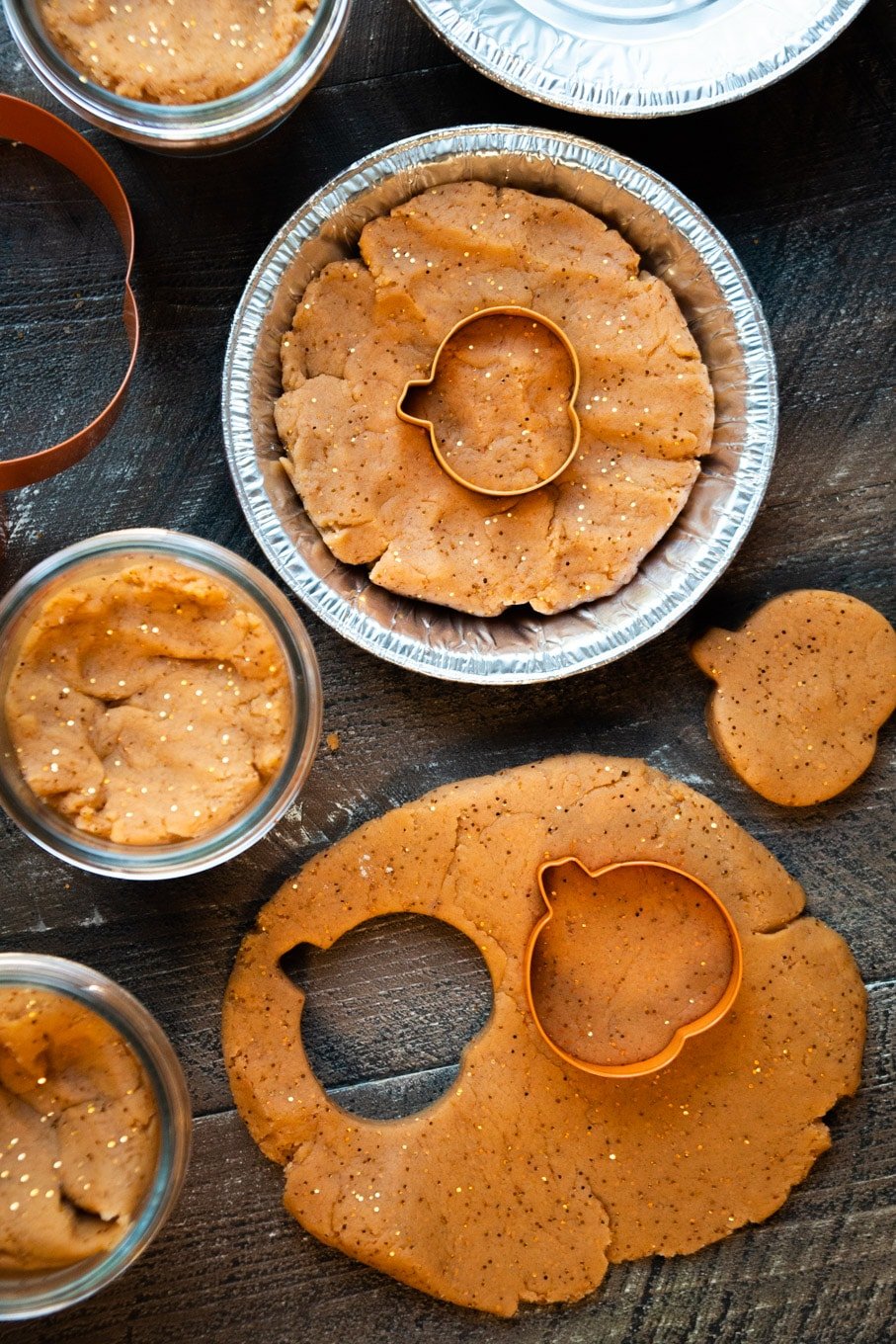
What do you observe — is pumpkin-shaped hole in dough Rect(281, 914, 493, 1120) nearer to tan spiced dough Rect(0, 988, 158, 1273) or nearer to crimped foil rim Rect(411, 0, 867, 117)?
tan spiced dough Rect(0, 988, 158, 1273)

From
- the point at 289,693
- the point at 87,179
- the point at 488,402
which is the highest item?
the point at 87,179

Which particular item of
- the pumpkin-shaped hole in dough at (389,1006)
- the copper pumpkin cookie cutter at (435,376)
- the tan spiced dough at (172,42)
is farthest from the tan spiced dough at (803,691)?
the tan spiced dough at (172,42)

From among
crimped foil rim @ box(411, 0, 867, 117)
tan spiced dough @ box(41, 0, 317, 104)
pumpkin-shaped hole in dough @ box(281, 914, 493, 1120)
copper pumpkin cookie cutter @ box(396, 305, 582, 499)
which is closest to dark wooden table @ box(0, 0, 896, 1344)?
pumpkin-shaped hole in dough @ box(281, 914, 493, 1120)

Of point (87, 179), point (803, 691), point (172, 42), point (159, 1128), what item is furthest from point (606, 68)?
point (159, 1128)

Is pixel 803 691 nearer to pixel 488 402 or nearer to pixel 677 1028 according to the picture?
pixel 677 1028

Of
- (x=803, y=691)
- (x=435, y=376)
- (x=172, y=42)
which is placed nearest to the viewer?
(x=172, y=42)

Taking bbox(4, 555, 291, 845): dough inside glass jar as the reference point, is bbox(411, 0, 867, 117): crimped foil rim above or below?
above

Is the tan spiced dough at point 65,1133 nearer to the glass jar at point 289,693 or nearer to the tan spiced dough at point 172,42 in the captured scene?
the glass jar at point 289,693
